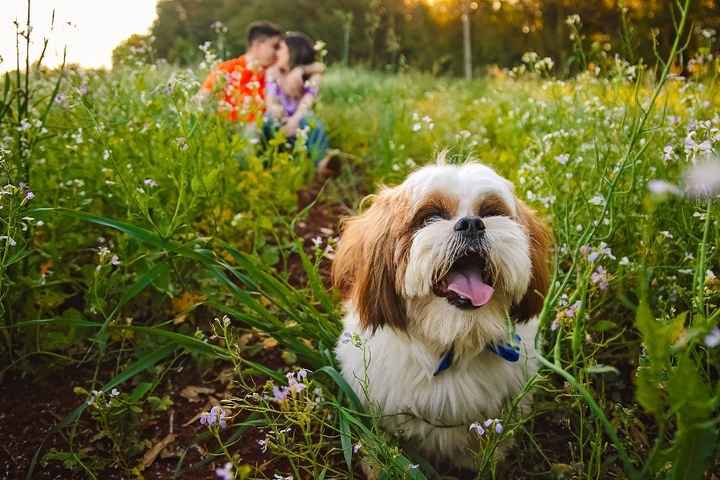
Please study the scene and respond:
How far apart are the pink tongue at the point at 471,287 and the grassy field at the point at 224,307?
9.5 inches

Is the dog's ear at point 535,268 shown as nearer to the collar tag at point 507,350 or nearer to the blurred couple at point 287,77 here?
the collar tag at point 507,350

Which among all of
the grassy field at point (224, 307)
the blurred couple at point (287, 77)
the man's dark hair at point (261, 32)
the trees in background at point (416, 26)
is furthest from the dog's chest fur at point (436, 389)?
the trees in background at point (416, 26)

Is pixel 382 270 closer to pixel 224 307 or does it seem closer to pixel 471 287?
pixel 471 287

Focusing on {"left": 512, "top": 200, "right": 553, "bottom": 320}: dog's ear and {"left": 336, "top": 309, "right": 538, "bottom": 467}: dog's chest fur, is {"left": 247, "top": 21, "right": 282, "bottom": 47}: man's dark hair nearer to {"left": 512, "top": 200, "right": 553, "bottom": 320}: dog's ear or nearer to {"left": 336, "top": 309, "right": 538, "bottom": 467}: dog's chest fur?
{"left": 512, "top": 200, "right": 553, "bottom": 320}: dog's ear

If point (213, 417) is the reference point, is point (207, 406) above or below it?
below

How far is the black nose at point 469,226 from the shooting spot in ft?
6.35

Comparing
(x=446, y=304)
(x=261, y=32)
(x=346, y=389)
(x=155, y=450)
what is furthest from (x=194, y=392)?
(x=261, y=32)

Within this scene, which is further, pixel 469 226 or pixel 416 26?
pixel 416 26

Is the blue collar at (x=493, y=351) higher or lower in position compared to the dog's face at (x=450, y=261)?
lower

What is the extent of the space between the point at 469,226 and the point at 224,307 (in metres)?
1.05

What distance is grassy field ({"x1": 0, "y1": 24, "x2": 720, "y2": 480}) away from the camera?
6.04 ft

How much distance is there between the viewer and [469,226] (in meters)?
1.94

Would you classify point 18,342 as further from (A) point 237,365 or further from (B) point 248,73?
(B) point 248,73

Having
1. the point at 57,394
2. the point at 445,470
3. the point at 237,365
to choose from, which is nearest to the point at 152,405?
the point at 57,394
